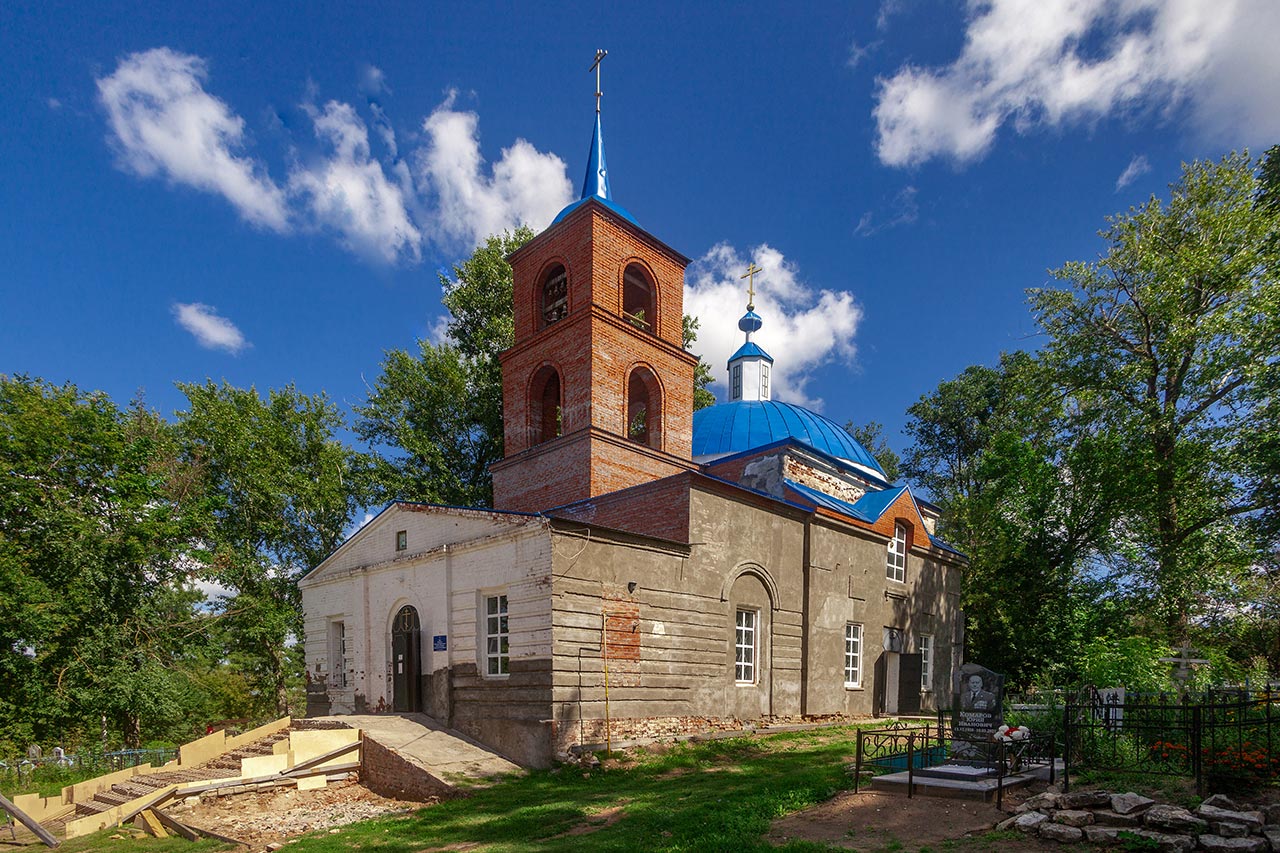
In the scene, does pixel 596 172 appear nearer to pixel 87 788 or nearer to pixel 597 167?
pixel 597 167

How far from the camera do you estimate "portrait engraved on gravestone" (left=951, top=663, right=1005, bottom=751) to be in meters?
10.6

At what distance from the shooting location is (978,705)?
10.9 meters

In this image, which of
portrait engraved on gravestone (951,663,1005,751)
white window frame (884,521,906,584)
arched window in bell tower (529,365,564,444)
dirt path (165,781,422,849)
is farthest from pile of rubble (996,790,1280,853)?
arched window in bell tower (529,365,564,444)

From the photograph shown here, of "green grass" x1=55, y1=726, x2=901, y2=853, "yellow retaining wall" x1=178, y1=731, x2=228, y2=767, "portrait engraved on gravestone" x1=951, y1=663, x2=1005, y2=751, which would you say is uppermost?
"portrait engraved on gravestone" x1=951, y1=663, x2=1005, y2=751

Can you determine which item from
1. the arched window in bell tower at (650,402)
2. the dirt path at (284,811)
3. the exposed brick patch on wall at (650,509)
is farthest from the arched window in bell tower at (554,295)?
the dirt path at (284,811)

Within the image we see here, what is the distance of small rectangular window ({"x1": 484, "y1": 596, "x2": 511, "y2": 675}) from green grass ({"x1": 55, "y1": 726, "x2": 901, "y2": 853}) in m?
2.36

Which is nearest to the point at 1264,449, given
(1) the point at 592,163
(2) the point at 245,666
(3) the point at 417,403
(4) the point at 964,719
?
(4) the point at 964,719

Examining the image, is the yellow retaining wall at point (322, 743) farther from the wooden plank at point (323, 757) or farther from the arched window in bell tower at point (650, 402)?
the arched window in bell tower at point (650, 402)

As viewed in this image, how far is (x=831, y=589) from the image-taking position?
61.7 feet

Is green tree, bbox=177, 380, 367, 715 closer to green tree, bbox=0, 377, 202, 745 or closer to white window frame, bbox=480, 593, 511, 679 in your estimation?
green tree, bbox=0, 377, 202, 745

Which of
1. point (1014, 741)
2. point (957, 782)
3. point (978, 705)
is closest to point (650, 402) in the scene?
point (978, 705)

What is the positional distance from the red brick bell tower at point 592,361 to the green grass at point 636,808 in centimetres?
775

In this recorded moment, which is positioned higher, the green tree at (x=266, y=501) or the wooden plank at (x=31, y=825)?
the green tree at (x=266, y=501)

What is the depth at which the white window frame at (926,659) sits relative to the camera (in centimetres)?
2239
